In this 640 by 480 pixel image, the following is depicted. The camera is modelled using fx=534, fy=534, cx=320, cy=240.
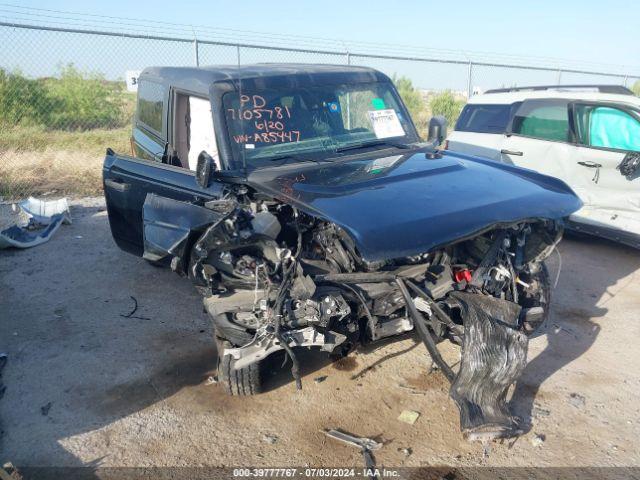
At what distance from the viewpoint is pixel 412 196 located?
10.3 ft

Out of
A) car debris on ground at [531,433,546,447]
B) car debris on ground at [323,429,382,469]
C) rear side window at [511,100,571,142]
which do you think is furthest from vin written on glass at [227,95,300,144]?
rear side window at [511,100,571,142]

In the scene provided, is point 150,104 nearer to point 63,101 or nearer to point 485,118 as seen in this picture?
point 485,118

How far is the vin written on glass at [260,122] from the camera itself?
3.89m

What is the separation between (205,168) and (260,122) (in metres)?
0.75

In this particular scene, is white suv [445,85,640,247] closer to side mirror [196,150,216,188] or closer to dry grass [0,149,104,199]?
side mirror [196,150,216,188]

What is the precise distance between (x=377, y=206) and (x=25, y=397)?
260 cm

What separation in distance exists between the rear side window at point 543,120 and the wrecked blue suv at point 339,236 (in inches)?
115

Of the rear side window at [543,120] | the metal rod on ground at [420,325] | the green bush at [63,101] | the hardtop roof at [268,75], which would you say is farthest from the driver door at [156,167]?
the green bush at [63,101]

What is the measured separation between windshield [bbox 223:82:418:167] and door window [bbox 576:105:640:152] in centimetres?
277

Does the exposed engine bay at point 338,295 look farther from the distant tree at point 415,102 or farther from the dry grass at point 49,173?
the distant tree at point 415,102

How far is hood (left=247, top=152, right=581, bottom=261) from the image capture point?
9.02 feet

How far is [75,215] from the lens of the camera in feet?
24.9

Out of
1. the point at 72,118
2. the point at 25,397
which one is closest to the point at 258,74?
the point at 25,397

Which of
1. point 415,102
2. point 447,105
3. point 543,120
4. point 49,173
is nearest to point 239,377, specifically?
point 543,120
